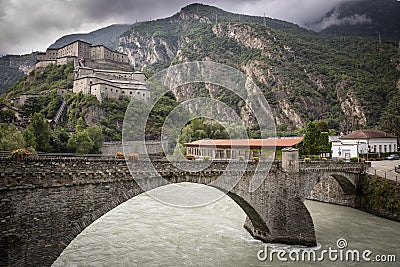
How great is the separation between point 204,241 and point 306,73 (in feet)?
347

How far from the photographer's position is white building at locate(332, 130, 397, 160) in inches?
1598

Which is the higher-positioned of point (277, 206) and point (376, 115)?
point (376, 115)

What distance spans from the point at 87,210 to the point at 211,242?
909 cm

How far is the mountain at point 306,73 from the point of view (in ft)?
298

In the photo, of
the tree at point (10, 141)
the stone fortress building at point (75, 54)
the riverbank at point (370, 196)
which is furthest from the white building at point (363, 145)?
the stone fortress building at point (75, 54)

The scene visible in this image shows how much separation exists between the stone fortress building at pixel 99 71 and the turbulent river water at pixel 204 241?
5498cm

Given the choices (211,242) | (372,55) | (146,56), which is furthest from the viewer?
(146,56)

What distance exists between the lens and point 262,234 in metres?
18.2

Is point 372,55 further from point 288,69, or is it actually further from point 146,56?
point 146,56

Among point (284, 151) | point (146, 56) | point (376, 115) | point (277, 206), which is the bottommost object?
point (277, 206)

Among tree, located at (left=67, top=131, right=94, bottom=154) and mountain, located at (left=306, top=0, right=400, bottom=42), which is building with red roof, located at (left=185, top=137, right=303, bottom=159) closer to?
tree, located at (left=67, top=131, right=94, bottom=154)

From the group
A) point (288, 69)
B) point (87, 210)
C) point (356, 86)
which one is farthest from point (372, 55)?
point (87, 210)

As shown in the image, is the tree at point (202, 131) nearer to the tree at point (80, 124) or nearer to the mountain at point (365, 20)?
the tree at point (80, 124)

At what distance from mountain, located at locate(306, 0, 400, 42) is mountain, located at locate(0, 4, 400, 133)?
4133 centimetres
